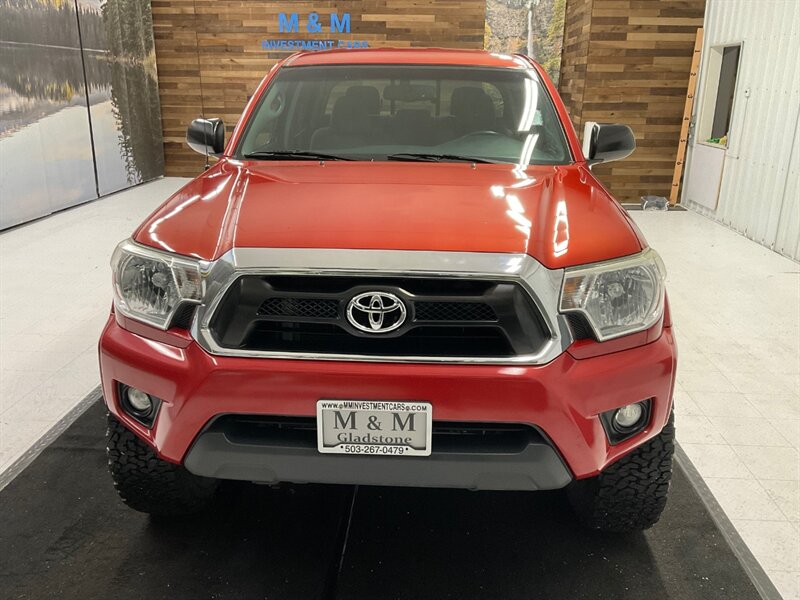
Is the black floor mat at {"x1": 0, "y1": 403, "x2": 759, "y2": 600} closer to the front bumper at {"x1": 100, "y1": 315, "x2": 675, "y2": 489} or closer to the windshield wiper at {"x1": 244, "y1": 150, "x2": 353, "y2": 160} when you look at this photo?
the front bumper at {"x1": 100, "y1": 315, "x2": 675, "y2": 489}

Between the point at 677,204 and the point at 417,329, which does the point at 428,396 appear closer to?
the point at 417,329

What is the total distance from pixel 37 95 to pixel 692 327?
19.5ft

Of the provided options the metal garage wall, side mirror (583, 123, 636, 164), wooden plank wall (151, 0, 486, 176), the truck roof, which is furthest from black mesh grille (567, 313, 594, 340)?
wooden plank wall (151, 0, 486, 176)

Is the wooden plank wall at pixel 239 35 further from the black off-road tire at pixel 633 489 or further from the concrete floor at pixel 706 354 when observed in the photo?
the black off-road tire at pixel 633 489

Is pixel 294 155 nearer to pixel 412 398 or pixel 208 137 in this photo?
pixel 208 137

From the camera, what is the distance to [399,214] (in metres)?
1.76

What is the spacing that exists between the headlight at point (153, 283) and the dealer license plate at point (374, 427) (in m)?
0.42

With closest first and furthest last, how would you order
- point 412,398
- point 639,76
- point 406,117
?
1. point 412,398
2. point 406,117
3. point 639,76

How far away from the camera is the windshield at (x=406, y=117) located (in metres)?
2.46

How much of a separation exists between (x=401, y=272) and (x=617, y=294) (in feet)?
1.69

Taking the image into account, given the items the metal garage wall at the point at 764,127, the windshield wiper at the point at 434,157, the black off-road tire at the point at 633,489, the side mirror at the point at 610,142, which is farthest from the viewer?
the metal garage wall at the point at 764,127

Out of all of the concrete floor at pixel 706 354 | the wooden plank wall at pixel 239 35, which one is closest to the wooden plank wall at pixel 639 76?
the wooden plank wall at pixel 239 35

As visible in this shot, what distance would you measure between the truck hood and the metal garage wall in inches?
179

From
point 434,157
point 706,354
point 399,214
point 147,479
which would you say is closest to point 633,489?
point 399,214
